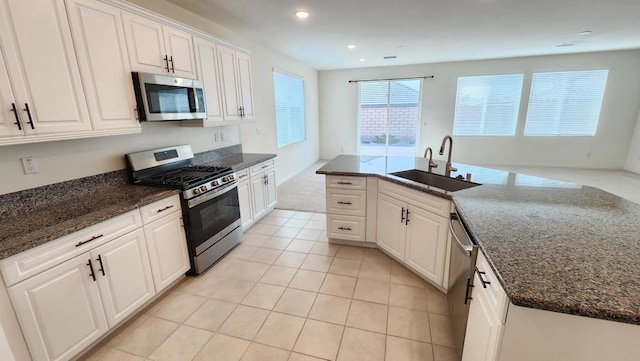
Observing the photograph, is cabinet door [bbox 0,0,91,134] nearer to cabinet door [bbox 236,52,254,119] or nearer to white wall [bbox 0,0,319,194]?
white wall [bbox 0,0,319,194]

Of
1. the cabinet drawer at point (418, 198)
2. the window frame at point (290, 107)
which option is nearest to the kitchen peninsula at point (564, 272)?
the cabinet drawer at point (418, 198)

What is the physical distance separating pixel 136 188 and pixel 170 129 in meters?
Result: 0.84

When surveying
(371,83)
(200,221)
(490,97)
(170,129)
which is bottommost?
(200,221)

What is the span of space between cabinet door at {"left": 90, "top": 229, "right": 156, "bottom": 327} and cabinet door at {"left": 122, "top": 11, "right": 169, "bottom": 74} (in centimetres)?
136

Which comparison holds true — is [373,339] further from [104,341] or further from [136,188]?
[136,188]

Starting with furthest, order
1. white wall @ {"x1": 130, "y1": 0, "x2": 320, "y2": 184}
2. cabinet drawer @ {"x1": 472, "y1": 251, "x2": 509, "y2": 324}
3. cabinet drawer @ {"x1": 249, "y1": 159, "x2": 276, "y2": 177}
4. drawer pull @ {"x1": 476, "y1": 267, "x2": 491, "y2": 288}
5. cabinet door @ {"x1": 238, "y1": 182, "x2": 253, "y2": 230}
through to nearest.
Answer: cabinet drawer @ {"x1": 249, "y1": 159, "x2": 276, "y2": 177}
cabinet door @ {"x1": 238, "y1": 182, "x2": 253, "y2": 230}
white wall @ {"x1": 130, "y1": 0, "x2": 320, "y2": 184}
drawer pull @ {"x1": 476, "y1": 267, "x2": 491, "y2": 288}
cabinet drawer @ {"x1": 472, "y1": 251, "x2": 509, "y2": 324}

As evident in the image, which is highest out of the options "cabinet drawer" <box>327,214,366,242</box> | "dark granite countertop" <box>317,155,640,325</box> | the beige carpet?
"dark granite countertop" <box>317,155,640,325</box>

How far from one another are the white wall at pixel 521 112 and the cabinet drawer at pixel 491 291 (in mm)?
6551

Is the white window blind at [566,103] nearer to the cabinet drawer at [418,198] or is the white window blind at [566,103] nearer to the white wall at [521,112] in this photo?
the white wall at [521,112]

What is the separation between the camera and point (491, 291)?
1.11m

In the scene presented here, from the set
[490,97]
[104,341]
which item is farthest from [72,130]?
[490,97]

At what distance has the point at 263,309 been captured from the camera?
2.10 meters

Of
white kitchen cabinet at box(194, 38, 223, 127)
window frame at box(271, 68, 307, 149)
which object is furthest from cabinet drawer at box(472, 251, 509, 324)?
window frame at box(271, 68, 307, 149)

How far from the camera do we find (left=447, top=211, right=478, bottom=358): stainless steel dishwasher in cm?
135
